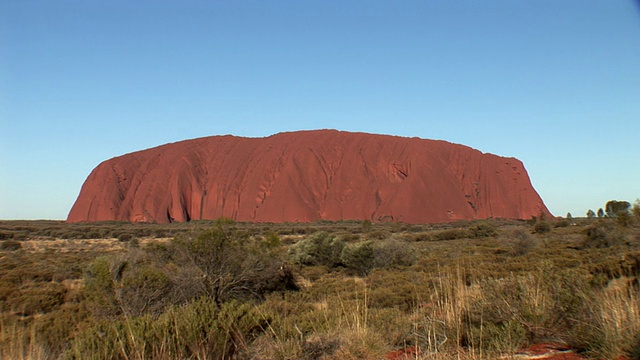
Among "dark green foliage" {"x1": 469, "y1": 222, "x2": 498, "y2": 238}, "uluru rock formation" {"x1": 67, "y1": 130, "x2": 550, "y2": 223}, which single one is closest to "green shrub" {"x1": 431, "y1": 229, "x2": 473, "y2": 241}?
"dark green foliage" {"x1": 469, "y1": 222, "x2": 498, "y2": 238}

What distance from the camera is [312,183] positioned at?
6650 cm

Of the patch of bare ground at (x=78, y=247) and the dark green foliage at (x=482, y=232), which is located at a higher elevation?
the dark green foliage at (x=482, y=232)

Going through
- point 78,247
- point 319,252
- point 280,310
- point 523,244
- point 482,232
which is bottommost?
point 280,310

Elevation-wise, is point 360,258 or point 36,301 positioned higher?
point 360,258

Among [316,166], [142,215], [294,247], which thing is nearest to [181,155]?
[142,215]

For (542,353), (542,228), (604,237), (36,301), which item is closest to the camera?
(542,353)

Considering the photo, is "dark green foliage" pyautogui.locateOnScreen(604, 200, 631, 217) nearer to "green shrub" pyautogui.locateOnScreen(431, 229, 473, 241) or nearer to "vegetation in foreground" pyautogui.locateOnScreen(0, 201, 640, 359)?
"green shrub" pyautogui.locateOnScreen(431, 229, 473, 241)

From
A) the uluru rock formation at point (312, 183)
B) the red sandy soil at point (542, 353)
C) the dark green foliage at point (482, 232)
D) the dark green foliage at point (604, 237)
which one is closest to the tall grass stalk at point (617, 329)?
the red sandy soil at point (542, 353)

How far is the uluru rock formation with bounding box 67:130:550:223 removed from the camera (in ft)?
208

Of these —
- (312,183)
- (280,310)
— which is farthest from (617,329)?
(312,183)

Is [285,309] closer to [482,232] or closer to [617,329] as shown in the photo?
[617,329]

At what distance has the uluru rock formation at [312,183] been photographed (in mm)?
63438

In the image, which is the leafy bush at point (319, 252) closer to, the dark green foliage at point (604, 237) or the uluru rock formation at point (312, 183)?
the dark green foliage at point (604, 237)

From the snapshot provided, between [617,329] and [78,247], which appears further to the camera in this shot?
[78,247]
